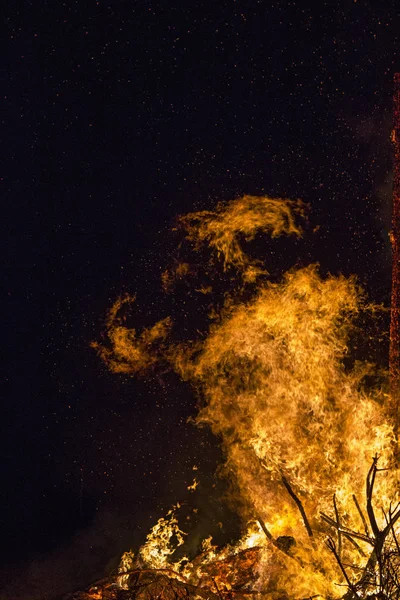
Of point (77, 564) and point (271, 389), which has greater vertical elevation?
point (271, 389)

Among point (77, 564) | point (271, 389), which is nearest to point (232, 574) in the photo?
point (271, 389)

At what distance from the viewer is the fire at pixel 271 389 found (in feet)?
23.7

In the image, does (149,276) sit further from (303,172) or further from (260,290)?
(303,172)

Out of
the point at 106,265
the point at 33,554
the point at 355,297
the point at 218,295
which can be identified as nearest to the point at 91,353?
the point at 106,265

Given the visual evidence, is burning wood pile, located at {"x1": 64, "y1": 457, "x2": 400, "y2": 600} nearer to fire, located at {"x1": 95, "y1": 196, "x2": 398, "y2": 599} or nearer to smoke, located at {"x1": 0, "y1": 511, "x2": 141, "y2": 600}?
fire, located at {"x1": 95, "y1": 196, "x2": 398, "y2": 599}

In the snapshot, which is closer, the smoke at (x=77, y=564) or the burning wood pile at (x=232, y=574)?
the burning wood pile at (x=232, y=574)

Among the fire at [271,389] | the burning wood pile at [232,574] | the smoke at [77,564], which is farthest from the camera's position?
the smoke at [77,564]

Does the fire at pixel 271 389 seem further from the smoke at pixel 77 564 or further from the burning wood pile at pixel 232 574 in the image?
the smoke at pixel 77 564

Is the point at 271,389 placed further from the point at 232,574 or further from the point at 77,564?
the point at 77,564

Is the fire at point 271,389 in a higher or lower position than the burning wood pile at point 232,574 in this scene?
higher

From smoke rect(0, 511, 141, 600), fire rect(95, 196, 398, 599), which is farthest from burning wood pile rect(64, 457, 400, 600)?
smoke rect(0, 511, 141, 600)

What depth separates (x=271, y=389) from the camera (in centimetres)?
789

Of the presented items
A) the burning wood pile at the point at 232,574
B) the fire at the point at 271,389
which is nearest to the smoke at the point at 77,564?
the fire at the point at 271,389

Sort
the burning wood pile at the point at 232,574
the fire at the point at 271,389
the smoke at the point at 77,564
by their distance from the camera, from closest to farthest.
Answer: the burning wood pile at the point at 232,574 < the fire at the point at 271,389 < the smoke at the point at 77,564
